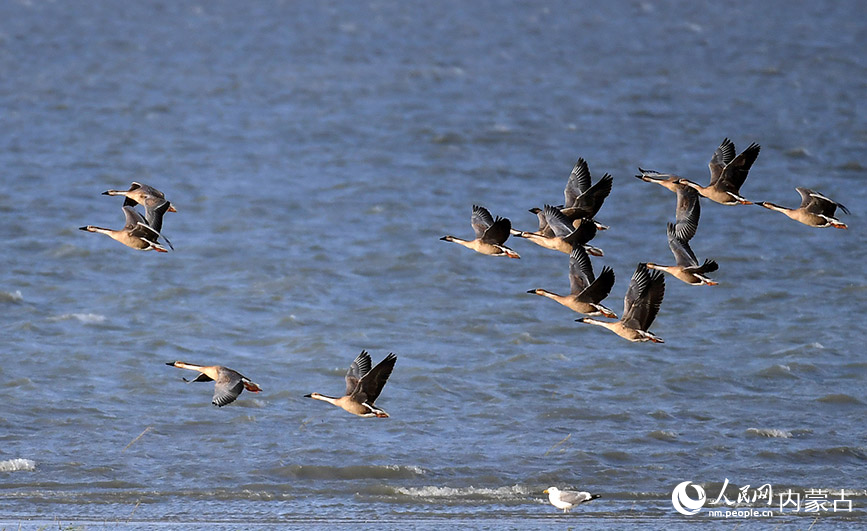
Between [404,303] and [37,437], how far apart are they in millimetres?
7769

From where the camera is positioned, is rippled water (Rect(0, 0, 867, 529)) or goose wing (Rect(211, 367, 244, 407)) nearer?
goose wing (Rect(211, 367, 244, 407))

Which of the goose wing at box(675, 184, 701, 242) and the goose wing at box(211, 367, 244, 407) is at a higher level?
the goose wing at box(675, 184, 701, 242)

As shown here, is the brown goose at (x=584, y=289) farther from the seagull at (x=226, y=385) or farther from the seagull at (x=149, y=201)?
the seagull at (x=149, y=201)

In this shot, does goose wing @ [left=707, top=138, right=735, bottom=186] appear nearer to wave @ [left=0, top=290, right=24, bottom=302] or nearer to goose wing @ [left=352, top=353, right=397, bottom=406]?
goose wing @ [left=352, top=353, right=397, bottom=406]

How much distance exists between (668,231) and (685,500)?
340cm

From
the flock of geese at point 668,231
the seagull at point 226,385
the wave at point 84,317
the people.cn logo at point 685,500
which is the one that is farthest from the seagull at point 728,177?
the wave at point 84,317

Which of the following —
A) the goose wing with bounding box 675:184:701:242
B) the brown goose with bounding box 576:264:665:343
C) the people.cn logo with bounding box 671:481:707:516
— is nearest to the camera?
the brown goose with bounding box 576:264:665:343

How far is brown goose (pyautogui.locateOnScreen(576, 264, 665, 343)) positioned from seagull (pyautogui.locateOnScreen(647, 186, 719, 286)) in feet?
0.95

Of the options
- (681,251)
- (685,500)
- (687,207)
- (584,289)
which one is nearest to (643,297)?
(584,289)

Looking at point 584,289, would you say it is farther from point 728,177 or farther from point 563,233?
point 728,177

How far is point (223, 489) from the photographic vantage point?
14117mm

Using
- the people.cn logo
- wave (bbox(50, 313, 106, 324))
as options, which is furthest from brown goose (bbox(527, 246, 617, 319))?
wave (bbox(50, 313, 106, 324))

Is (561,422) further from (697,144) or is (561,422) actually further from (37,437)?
(697,144)

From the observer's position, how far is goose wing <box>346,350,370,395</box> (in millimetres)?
10664
